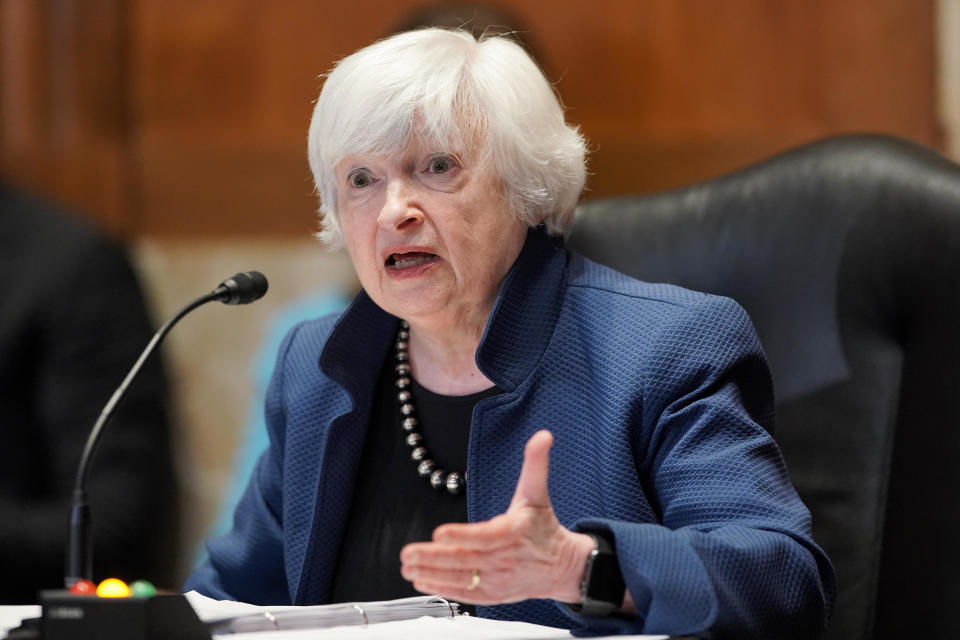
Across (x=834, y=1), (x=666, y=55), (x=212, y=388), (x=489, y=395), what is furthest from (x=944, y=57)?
(x=212, y=388)

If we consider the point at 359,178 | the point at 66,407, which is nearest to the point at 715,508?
the point at 359,178

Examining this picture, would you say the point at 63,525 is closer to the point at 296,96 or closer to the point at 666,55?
the point at 296,96

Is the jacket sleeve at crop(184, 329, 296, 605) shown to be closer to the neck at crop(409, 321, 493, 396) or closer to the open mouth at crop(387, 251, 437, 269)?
the neck at crop(409, 321, 493, 396)

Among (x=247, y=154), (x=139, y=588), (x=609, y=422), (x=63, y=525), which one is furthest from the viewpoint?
(x=247, y=154)

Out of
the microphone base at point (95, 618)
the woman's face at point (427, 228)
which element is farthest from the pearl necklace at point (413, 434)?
the microphone base at point (95, 618)

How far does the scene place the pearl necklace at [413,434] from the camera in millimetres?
1682

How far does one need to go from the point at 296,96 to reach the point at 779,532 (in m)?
2.13

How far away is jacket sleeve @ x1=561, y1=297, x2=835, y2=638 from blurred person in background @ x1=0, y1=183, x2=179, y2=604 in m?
1.56

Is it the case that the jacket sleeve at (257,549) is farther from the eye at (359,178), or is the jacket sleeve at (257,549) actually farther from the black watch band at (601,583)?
the black watch band at (601,583)

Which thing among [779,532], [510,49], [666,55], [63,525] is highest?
[666,55]

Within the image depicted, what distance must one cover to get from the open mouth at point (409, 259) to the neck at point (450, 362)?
4.3 inches

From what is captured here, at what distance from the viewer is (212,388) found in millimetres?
3213

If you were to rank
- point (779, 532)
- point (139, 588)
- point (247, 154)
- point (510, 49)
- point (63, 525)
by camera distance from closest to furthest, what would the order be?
point (139, 588), point (779, 532), point (510, 49), point (63, 525), point (247, 154)

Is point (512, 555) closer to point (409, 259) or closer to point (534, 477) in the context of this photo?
point (534, 477)
